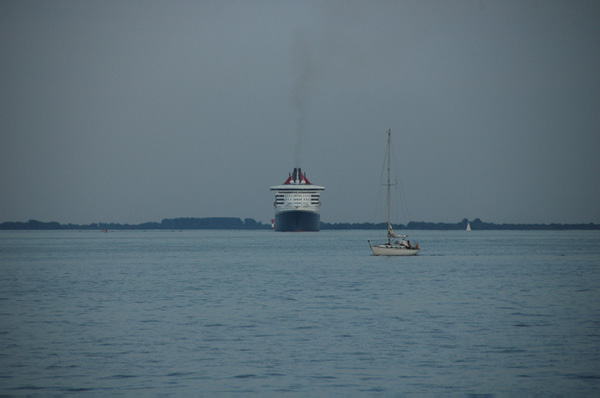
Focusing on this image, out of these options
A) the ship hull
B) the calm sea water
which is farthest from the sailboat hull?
the ship hull

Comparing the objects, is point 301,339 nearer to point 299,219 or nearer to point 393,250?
point 393,250

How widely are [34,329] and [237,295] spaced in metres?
14.0

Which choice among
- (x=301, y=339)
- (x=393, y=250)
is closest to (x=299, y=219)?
(x=393, y=250)

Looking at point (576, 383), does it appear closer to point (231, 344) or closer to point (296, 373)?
point (296, 373)

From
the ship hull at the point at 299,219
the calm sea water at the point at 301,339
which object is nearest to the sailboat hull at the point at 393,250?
the calm sea water at the point at 301,339

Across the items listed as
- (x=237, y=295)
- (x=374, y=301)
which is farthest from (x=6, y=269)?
(x=374, y=301)

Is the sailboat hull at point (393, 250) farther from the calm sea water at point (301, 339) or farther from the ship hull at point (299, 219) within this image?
the ship hull at point (299, 219)

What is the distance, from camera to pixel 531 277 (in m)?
53.2

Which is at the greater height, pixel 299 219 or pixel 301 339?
pixel 299 219

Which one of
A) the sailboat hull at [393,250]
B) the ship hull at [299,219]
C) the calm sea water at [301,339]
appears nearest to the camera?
the calm sea water at [301,339]

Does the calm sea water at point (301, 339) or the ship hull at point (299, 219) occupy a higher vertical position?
the ship hull at point (299, 219)

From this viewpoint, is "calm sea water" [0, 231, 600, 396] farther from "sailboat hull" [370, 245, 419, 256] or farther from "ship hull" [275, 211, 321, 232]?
"ship hull" [275, 211, 321, 232]

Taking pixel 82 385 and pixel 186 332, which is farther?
pixel 186 332

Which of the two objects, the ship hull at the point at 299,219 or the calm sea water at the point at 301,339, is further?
the ship hull at the point at 299,219
